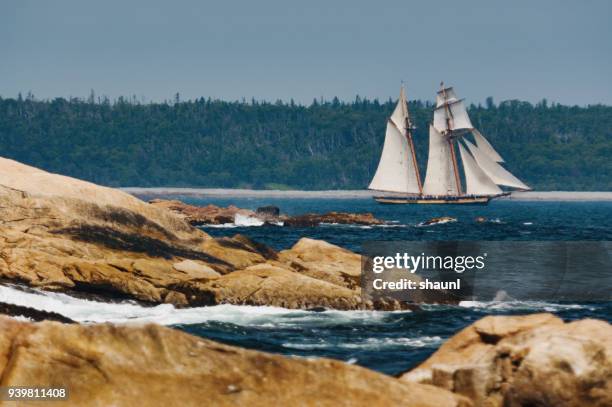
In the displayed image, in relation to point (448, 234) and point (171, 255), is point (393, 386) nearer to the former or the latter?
point (171, 255)

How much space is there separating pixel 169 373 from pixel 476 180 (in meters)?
139

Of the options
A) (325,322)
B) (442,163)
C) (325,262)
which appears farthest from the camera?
(442,163)

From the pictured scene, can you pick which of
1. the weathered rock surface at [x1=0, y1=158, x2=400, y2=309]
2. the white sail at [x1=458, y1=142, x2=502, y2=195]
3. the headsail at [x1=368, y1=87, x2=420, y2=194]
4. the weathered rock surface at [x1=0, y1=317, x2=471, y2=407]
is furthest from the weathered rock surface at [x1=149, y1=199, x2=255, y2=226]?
the weathered rock surface at [x1=0, y1=317, x2=471, y2=407]

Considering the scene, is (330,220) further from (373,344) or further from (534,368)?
(534,368)

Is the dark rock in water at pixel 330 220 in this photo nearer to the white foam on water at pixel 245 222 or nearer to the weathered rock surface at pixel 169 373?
the white foam on water at pixel 245 222

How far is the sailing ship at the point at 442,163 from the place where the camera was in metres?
140

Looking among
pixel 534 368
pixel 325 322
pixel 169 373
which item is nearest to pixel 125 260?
pixel 325 322

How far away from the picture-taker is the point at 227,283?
87.2ft

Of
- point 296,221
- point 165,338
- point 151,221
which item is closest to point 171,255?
point 151,221

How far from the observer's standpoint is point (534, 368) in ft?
37.8

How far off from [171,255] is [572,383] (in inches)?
724

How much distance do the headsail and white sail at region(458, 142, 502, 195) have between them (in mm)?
8288

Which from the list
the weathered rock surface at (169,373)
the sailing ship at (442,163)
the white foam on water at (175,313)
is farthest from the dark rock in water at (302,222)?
the weathered rock surface at (169,373)

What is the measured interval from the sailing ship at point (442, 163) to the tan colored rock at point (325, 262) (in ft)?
331
